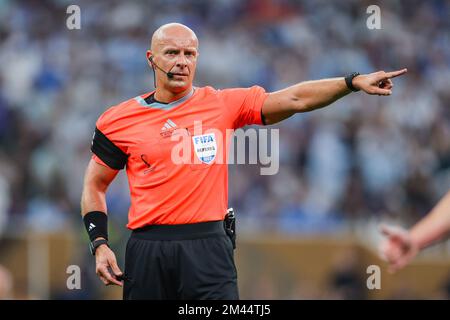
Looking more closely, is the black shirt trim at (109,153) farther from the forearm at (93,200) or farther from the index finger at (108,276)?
the index finger at (108,276)

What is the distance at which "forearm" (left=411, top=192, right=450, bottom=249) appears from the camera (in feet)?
14.9

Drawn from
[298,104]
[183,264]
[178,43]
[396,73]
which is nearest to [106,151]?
[178,43]

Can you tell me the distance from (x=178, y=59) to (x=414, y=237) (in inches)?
115

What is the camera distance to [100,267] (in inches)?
268

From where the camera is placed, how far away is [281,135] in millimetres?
14141

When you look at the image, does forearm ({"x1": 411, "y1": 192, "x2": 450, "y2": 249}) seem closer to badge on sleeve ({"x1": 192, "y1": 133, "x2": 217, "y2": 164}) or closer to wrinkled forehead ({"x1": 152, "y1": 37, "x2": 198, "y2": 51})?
badge on sleeve ({"x1": 192, "y1": 133, "x2": 217, "y2": 164})

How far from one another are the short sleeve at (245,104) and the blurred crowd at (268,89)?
5825mm

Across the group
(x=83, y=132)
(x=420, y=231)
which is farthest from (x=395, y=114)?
(x=420, y=231)

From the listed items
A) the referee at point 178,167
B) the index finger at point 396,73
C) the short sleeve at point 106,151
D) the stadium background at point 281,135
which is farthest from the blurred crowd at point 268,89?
the index finger at point 396,73

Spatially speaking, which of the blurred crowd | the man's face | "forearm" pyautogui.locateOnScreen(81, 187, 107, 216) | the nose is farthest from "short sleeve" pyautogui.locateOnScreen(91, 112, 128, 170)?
the blurred crowd

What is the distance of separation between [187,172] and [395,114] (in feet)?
27.5

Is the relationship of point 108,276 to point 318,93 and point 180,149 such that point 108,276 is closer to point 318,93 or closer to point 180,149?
point 180,149

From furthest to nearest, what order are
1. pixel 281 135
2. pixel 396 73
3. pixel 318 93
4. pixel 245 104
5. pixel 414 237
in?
pixel 281 135
pixel 245 104
pixel 318 93
pixel 396 73
pixel 414 237

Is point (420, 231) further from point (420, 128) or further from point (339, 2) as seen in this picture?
point (339, 2)
